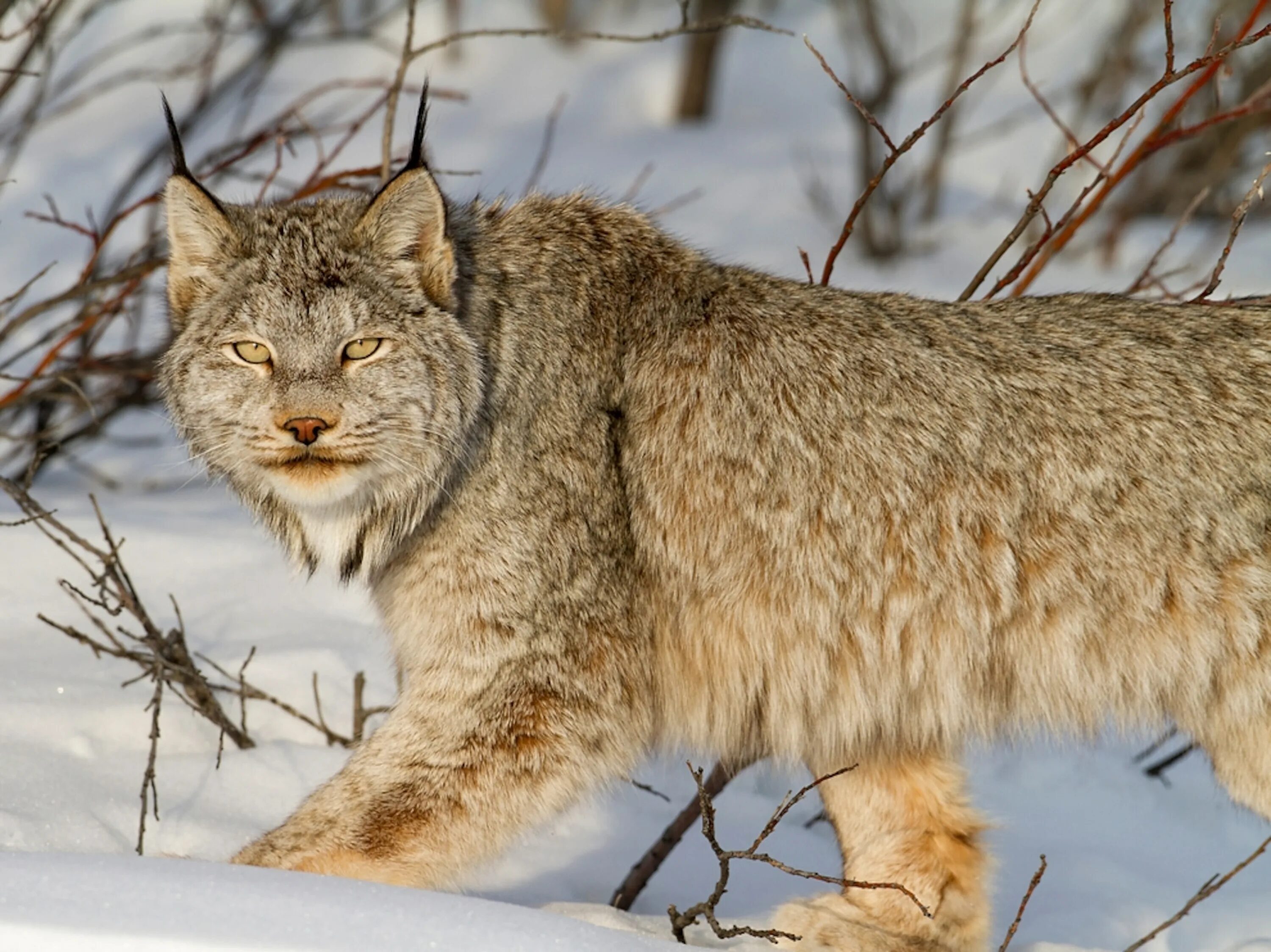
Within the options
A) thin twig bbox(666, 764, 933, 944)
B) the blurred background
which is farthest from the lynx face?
the blurred background

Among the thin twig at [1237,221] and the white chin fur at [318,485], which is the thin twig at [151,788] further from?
the thin twig at [1237,221]

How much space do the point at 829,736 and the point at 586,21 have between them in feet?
50.9

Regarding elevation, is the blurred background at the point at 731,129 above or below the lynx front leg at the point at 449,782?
above

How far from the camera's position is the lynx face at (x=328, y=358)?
3.20m

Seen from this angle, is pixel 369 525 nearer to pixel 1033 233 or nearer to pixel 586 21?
pixel 1033 233

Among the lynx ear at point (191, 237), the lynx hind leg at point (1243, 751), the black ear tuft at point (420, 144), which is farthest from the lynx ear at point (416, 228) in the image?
the lynx hind leg at point (1243, 751)

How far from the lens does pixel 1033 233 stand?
1192 cm

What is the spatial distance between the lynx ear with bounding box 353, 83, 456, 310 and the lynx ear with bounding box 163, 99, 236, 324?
309mm

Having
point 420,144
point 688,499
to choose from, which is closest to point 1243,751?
point 688,499

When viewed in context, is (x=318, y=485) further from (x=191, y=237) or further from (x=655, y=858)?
(x=655, y=858)

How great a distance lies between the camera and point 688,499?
140 inches

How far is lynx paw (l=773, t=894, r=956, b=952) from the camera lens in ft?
12.3

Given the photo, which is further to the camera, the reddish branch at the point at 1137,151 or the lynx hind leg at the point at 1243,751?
the reddish branch at the point at 1137,151

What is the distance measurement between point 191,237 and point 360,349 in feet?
1.68
